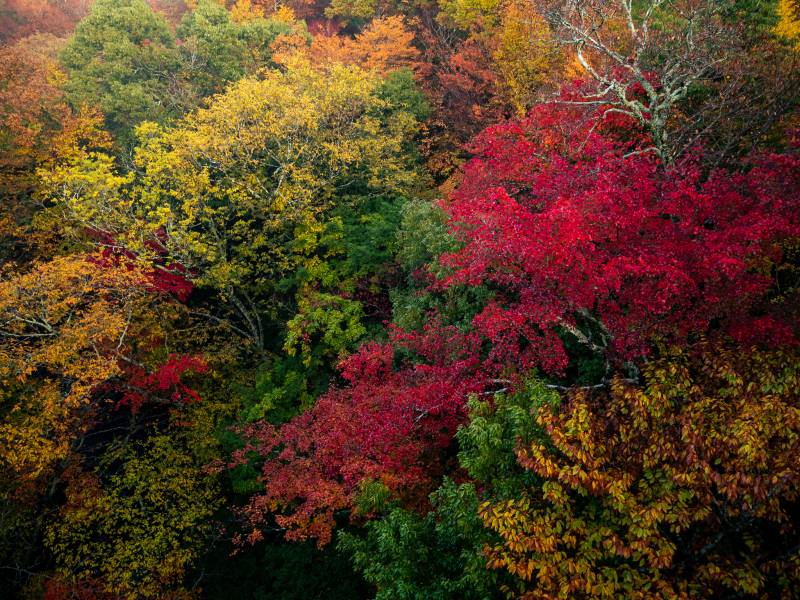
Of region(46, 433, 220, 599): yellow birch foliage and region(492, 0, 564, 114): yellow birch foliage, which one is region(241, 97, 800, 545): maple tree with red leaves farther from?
region(492, 0, 564, 114): yellow birch foliage

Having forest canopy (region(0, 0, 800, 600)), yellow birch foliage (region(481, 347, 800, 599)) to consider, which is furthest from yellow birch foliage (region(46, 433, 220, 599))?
yellow birch foliage (region(481, 347, 800, 599))

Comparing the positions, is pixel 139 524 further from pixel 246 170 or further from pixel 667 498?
pixel 667 498

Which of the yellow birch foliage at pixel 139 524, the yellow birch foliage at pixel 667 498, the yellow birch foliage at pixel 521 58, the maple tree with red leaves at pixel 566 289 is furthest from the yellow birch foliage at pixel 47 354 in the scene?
the yellow birch foliage at pixel 521 58

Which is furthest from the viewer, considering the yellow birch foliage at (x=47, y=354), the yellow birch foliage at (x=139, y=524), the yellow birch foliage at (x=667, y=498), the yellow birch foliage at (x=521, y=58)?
the yellow birch foliage at (x=521, y=58)

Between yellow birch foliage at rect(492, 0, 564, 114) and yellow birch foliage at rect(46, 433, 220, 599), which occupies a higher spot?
yellow birch foliage at rect(492, 0, 564, 114)

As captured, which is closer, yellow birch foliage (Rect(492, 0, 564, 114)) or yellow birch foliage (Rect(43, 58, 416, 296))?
yellow birch foliage (Rect(43, 58, 416, 296))

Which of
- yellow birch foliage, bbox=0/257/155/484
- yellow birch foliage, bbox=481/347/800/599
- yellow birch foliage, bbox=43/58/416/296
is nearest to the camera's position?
yellow birch foliage, bbox=481/347/800/599

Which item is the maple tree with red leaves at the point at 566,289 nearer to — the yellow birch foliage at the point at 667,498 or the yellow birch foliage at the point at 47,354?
the yellow birch foliage at the point at 667,498

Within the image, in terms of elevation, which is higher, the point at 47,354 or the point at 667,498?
the point at 667,498

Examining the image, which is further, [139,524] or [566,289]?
[139,524]

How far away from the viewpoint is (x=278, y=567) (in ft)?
50.8

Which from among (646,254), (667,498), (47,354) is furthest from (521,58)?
(47,354)

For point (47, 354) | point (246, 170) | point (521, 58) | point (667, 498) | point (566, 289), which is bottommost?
point (47, 354)

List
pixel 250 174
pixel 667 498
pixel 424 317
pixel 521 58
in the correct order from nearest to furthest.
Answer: pixel 667 498, pixel 424 317, pixel 250 174, pixel 521 58
